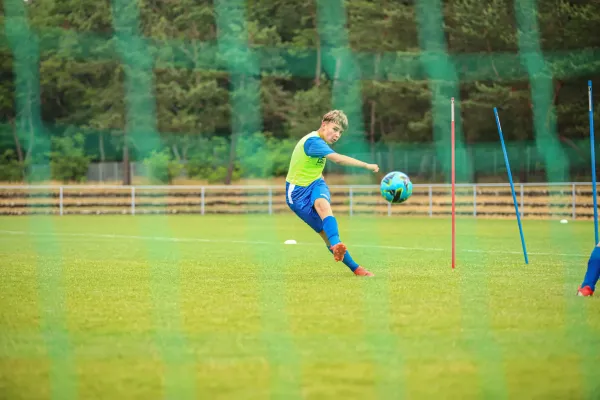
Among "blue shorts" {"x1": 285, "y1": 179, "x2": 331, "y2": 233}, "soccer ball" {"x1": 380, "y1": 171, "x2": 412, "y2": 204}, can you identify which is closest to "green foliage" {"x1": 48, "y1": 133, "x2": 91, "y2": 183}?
"blue shorts" {"x1": 285, "y1": 179, "x2": 331, "y2": 233}

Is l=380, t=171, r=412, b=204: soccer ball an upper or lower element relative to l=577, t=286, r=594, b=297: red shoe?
upper

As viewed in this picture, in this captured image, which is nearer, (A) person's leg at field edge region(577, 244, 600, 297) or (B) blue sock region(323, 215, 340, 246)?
(A) person's leg at field edge region(577, 244, 600, 297)

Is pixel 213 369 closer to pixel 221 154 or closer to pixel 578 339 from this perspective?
pixel 578 339

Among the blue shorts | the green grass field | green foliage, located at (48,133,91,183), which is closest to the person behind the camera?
the green grass field

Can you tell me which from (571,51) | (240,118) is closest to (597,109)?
(571,51)

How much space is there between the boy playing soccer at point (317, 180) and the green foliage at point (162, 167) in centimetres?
3859

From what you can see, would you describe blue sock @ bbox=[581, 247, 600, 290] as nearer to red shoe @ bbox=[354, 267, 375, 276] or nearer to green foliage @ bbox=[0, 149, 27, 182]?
red shoe @ bbox=[354, 267, 375, 276]

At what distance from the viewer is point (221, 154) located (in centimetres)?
5072

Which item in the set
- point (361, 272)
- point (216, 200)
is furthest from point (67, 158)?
point (361, 272)

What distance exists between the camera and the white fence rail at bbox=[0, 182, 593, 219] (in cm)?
3572

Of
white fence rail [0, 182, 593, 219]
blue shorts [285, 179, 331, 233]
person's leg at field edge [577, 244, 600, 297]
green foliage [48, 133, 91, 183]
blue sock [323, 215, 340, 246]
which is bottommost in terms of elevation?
white fence rail [0, 182, 593, 219]

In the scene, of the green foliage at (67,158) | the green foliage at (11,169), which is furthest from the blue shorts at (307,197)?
the green foliage at (11,169)

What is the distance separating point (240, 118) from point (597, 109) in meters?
17.7

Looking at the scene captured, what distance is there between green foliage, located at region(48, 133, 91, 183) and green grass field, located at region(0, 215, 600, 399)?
38744 mm
